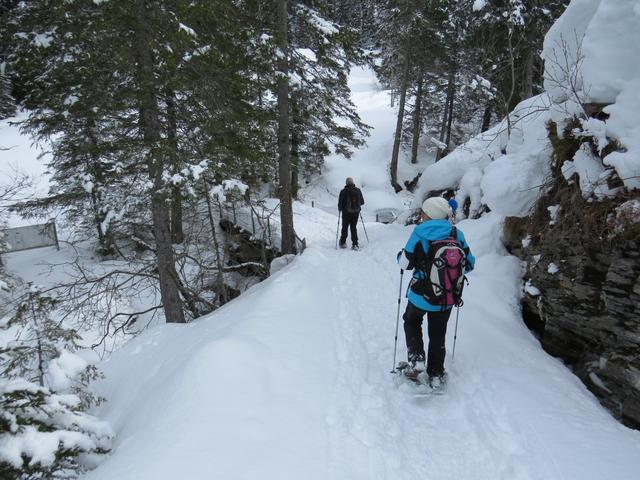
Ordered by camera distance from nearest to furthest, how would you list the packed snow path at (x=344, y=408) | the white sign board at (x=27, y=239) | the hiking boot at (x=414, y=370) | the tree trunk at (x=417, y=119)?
the packed snow path at (x=344, y=408)
the hiking boot at (x=414, y=370)
the white sign board at (x=27, y=239)
the tree trunk at (x=417, y=119)

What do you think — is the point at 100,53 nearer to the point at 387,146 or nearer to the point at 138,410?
the point at 138,410

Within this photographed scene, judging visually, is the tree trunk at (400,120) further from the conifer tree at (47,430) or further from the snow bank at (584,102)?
the conifer tree at (47,430)

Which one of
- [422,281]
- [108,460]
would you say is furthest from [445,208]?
[108,460]

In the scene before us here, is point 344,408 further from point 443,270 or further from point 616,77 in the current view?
point 616,77

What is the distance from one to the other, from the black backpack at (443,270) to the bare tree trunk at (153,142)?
4565 millimetres

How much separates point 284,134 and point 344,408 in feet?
28.8

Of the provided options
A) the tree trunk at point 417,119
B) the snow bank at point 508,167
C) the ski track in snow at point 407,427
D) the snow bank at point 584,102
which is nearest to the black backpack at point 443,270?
the ski track in snow at point 407,427

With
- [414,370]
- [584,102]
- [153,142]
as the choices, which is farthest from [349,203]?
[414,370]

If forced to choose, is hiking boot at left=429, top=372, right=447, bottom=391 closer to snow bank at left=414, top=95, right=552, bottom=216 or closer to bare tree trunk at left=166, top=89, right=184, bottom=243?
snow bank at left=414, top=95, right=552, bottom=216

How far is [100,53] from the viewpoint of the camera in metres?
6.85

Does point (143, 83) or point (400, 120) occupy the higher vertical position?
point (400, 120)

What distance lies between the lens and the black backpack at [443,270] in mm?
4141

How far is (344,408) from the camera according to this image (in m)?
3.95

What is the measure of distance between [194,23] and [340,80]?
5.32 meters
